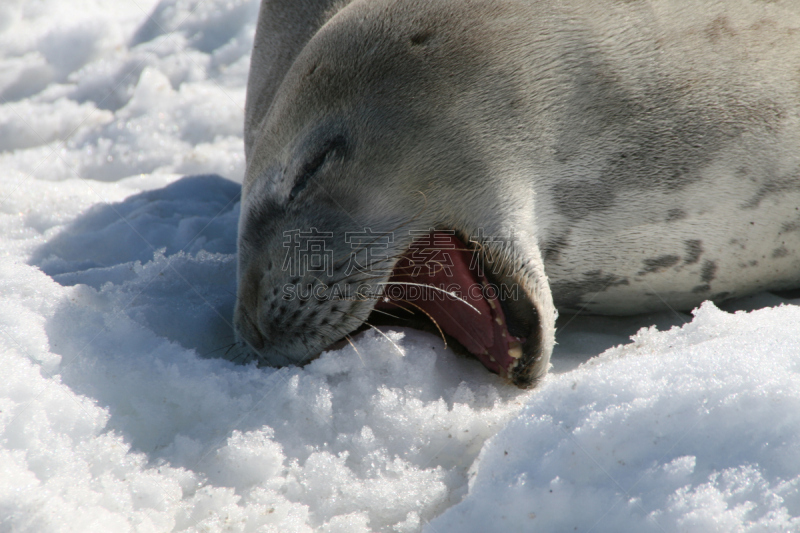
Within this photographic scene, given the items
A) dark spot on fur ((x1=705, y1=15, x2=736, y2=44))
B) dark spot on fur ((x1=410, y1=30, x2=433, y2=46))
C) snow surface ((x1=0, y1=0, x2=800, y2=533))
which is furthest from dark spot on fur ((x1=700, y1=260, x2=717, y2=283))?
dark spot on fur ((x1=410, y1=30, x2=433, y2=46))

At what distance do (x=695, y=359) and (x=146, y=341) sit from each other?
4.98 feet

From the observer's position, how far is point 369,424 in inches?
64.7

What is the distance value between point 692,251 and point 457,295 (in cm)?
76

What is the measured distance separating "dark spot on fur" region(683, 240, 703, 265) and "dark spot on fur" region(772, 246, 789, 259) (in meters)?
0.26

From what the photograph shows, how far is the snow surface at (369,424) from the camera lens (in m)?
1.27

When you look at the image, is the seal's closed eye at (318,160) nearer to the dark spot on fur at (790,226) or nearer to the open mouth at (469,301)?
the open mouth at (469,301)

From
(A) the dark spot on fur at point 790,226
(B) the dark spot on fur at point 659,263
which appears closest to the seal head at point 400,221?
(B) the dark spot on fur at point 659,263

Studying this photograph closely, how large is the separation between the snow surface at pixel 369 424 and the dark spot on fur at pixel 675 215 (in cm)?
29

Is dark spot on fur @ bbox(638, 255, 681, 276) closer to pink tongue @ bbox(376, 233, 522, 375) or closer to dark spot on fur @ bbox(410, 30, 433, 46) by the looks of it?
pink tongue @ bbox(376, 233, 522, 375)

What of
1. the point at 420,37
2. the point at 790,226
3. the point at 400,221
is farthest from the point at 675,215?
the point at 420,37

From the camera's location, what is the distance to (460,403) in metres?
1.71

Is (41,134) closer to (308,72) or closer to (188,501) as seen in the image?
(308,72)

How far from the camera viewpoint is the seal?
1780 mm

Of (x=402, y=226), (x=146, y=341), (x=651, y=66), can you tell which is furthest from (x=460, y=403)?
(x=651, y=66)
